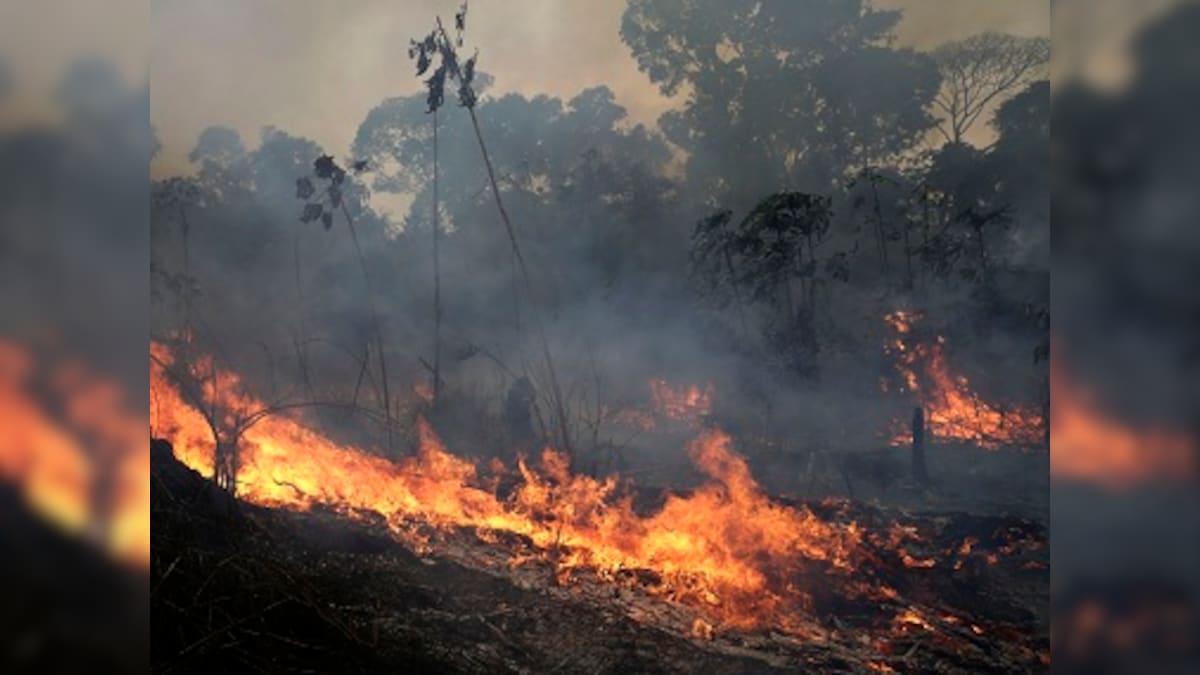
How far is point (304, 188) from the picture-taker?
8.29 meters

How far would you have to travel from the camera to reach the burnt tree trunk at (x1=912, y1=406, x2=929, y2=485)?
7.93 meters

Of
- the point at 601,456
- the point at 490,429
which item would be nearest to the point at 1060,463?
the point at 601,456

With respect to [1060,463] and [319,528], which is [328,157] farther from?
[1060,463]

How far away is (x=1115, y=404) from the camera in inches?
70.6

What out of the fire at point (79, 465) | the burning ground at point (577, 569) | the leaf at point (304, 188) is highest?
the leaf at point (304, 188)

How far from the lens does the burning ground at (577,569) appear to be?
5.14m

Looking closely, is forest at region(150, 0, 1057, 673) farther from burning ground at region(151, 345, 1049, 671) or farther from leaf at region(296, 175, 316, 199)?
leaf at region(296, 175, 316, 199)

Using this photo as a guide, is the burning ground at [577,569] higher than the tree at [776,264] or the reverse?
the reverse

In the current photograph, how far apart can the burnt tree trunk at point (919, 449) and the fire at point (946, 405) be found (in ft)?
1.21

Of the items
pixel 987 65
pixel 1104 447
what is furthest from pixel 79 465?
pixel 987 65

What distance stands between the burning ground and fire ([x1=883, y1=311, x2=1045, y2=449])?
65.5 inches

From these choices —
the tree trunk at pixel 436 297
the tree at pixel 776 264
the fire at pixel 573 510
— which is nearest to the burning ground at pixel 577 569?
the fire at pixel 573 510

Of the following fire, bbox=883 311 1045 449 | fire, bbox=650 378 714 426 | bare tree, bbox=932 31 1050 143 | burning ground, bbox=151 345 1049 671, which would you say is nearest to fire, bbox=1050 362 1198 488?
burning ground, bbox=151 345 1049 671

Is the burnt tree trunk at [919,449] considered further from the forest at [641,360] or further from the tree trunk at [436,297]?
the tree trunk at [436,297]
